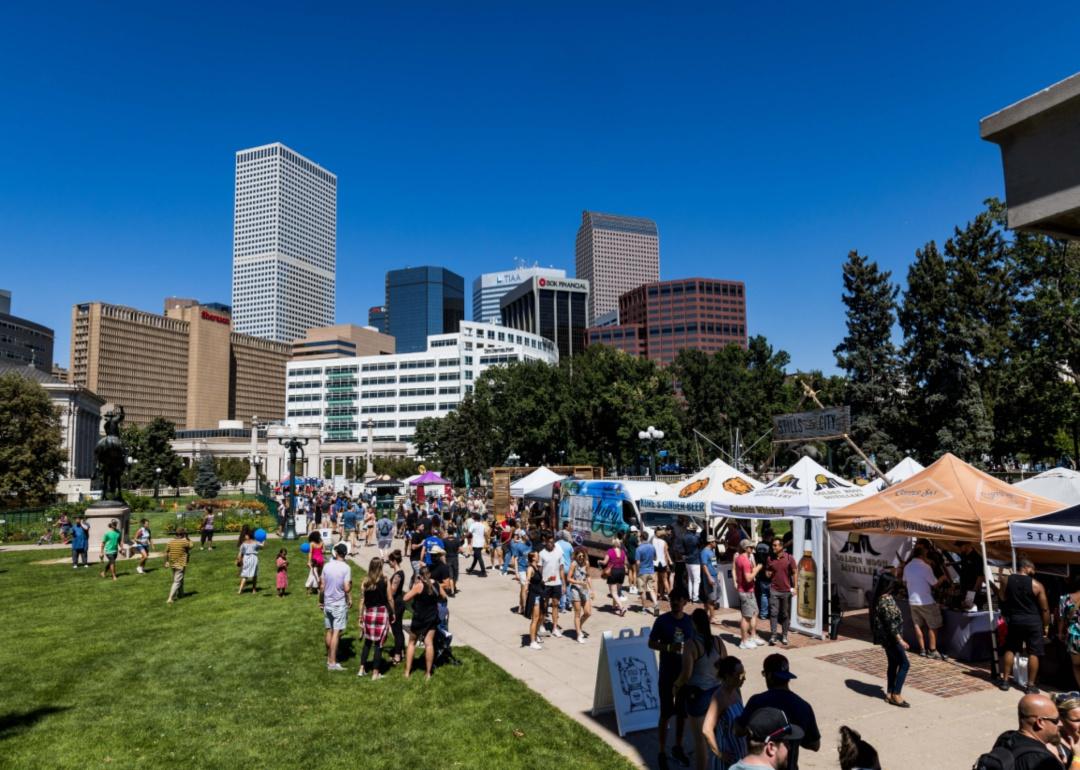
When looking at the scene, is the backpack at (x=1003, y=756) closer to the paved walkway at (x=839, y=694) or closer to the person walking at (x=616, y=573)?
the paved walkway at (x=839, y=694)

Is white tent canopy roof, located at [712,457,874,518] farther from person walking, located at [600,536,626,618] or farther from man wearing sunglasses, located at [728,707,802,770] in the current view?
man wearing sunglasses, located at [728,707,802,770]

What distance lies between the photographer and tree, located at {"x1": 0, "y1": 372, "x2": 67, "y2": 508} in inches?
2275

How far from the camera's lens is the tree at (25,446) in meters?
57.8

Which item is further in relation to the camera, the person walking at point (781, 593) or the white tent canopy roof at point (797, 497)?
the white tent canopy roof at point (797, 497)

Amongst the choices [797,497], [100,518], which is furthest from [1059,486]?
[100,518]

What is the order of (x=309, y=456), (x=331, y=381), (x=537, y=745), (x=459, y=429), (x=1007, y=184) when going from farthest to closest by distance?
(x=331, y=381)
(x=309, y=456)
(x=459, y=429)
(x=537, y=745)
(x=1007, y=184)

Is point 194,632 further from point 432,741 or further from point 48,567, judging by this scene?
point 48,567

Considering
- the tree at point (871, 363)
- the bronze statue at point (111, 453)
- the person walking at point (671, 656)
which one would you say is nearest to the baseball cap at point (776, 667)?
the person walking at point (671, 656)

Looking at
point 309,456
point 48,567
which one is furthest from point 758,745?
point 309,456

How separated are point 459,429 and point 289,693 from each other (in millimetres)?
77560

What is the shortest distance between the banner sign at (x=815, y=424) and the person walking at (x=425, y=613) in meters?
10.1

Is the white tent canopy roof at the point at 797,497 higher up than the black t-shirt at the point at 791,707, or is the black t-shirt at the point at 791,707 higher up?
the white tent canopy roof at the point at 797,497

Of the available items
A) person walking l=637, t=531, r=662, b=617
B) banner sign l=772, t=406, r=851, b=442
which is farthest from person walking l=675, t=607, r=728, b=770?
banner sign l=772, t=406, r=851, b=442

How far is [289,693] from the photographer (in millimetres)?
10148
